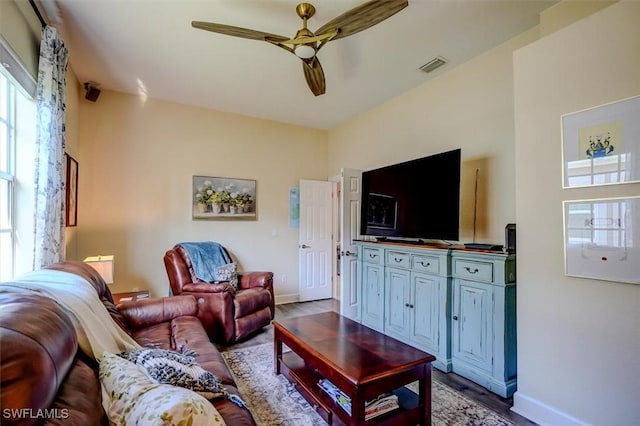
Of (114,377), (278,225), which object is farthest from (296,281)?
(114,377)

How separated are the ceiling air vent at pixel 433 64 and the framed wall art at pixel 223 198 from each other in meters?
2.88

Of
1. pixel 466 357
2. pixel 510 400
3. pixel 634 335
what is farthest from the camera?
pixel 466 357

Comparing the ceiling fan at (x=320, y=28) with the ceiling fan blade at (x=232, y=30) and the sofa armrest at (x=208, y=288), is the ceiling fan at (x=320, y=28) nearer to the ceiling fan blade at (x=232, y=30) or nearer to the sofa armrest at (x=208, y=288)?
the ceiling fan blade at (x=232, y=30)

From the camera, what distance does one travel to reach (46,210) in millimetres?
2312

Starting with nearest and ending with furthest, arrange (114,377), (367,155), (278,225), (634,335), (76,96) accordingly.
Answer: (114,377)
(634,335)
(76,96)
(367,155)
(278,225)

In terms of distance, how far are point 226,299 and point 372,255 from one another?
67.1 inches

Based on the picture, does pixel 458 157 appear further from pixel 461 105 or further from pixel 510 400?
pixel 510 400

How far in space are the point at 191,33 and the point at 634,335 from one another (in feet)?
12.2

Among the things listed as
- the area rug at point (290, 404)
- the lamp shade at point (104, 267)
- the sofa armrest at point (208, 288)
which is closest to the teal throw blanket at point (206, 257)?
the sofa armrest at point (208, 288)

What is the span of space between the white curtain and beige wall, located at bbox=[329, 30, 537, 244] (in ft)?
10.6

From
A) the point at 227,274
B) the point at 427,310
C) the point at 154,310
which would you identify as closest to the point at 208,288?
the point at 227,274

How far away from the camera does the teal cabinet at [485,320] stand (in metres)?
2.33

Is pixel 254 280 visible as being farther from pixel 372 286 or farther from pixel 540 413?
pixel 540 413

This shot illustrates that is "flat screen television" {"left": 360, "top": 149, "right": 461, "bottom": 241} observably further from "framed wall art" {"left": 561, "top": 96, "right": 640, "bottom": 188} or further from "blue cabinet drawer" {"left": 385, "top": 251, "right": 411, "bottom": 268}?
"framed wall art" {"left": 561, "top": 96, "right": 640, "bottom": 188}
